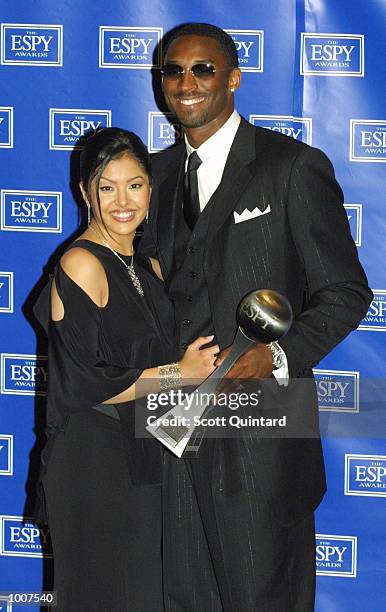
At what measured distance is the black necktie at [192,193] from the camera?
8.52 ft

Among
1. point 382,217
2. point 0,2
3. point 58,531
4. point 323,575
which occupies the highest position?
point 0,2

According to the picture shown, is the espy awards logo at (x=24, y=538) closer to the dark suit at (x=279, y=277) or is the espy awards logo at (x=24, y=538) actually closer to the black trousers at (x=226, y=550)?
the black trousers at (x=226, y=550)

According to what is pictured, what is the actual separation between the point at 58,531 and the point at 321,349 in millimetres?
861

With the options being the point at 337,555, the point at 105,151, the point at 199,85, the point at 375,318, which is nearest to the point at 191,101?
the point at 199,85

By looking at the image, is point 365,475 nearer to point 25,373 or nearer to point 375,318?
point 375,318

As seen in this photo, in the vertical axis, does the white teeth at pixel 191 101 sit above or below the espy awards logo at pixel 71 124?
below

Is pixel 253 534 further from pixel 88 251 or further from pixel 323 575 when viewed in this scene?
pixel 323 575

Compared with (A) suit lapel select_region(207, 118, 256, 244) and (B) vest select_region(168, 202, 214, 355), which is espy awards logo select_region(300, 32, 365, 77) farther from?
(B) vest select_region(168, 202, 214, 355)

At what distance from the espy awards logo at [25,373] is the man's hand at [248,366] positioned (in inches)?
56.3

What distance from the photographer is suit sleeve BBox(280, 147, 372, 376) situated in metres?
2.44

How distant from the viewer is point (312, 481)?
2666mm

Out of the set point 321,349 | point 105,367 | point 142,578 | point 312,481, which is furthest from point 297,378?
point 142,578

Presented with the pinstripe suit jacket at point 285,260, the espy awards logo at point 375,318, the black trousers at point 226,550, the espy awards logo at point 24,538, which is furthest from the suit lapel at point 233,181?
the espy awards logo at point 24,538

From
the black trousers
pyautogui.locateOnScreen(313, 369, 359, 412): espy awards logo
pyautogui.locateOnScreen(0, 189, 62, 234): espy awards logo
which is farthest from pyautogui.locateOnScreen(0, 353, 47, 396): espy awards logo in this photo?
the black trousers
